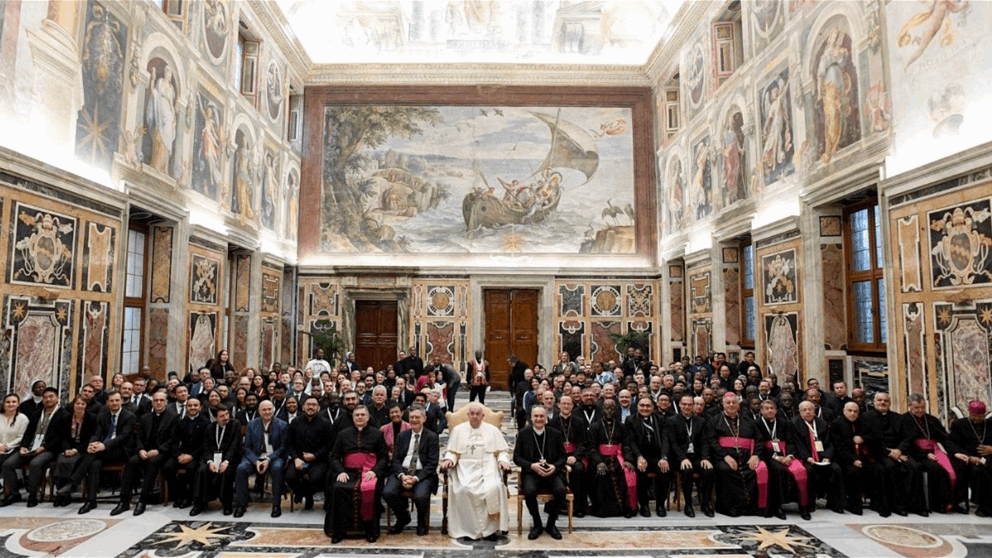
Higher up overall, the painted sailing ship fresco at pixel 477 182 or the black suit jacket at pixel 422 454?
the painted sailing ship fresco at pixel 477 182

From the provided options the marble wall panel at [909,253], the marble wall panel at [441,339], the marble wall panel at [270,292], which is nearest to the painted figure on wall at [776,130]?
the marble wall panel at [909,253]

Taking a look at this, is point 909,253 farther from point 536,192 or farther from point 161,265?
point 536,192

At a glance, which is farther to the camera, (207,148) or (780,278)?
(207,148)

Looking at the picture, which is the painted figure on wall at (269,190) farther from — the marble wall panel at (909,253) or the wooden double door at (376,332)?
the marble wall panel at (909,253)

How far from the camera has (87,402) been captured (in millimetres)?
7289

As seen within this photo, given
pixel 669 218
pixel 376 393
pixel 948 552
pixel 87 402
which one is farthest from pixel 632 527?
pixel 669 218

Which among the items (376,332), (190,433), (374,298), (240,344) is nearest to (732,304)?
(374,298)

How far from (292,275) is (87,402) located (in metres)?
10.9

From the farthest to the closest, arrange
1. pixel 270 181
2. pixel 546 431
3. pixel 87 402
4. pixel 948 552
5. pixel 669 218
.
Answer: pixel 669 218, pixel 270 181, pixel 87 402, pixel 546 431, pixel 948 552

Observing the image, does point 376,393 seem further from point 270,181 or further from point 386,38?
point 386,38

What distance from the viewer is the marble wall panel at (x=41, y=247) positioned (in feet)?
23.6

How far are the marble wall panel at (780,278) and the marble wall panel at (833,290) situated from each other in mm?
516

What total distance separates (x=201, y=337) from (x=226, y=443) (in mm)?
5660

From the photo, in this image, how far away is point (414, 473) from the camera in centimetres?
644
